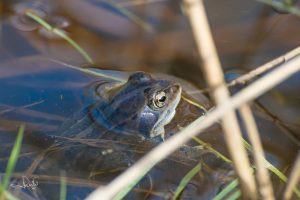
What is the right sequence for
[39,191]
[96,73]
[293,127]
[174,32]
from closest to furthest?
[39,191] → [293,127] → [96,73] → [174,32]

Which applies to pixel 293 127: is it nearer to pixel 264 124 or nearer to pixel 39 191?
pixel 264 124

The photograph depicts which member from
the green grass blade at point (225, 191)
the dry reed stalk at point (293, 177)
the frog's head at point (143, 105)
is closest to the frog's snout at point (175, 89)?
the frog's head at point (143, 105)

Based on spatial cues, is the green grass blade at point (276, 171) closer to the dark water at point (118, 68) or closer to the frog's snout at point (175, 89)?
the dark water at point (118, 68)

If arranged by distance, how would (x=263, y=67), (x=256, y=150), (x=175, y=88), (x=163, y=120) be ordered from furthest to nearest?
1. (x=163, y=120)
2. (x=175, y=88)
3. (x=263, y=67)
4. (x=256, y=150)

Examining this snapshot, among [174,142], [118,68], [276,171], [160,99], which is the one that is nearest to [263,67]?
[276,171]

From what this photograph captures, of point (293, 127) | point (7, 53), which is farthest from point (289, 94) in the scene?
point (7, 53)

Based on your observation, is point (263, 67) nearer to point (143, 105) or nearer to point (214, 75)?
point (214, 75)
